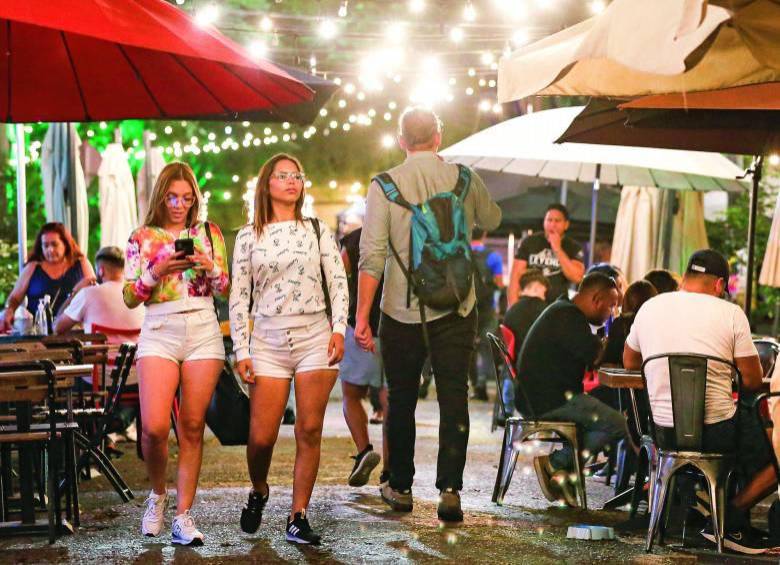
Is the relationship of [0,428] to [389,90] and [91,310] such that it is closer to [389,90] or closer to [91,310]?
[91,310]

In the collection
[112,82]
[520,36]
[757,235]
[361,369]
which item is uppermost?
[520,36]

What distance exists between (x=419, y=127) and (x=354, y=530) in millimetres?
2394

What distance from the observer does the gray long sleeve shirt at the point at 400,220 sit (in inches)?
314

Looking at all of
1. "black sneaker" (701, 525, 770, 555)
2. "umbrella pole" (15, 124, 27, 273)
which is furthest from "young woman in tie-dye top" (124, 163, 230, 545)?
"umbrella pole" (15, 124, 27, 273)

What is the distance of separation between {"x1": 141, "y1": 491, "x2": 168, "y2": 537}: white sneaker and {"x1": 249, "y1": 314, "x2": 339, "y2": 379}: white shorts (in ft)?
2.98

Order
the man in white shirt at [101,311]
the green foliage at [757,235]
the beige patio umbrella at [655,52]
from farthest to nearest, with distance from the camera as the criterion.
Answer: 1. the green foliage at [757,235]
2. the man in white shirt at [101,311]
3. the beige patio umbrella at [655,52]

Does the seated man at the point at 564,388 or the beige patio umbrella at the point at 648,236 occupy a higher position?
the beige patio umbrella at the point at 648,236

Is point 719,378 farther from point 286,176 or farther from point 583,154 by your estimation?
point 583,154

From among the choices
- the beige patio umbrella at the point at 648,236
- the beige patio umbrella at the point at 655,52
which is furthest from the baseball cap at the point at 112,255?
the beige patio umbrella at the point at 648,236

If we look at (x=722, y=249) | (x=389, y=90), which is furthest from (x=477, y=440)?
(x=389, y=90)

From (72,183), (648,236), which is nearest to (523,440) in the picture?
(648,236)

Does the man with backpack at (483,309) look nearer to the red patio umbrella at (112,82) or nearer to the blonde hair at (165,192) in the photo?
the red patio umbrella at (112,82)

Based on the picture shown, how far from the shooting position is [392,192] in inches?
316

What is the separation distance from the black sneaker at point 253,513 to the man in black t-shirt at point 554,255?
19.1ft
